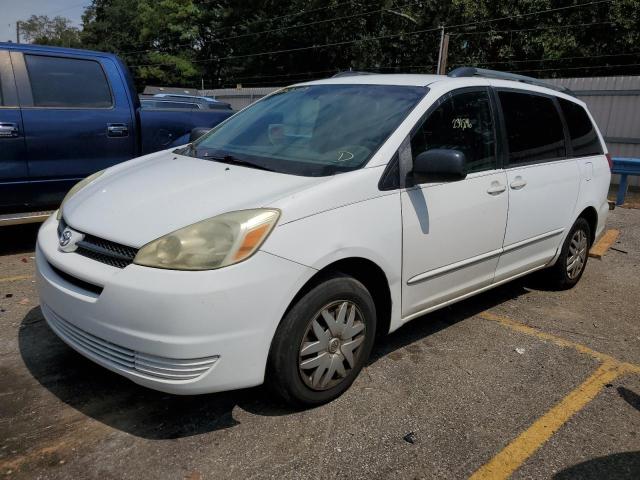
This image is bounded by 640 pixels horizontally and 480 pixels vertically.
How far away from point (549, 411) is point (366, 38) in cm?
3189

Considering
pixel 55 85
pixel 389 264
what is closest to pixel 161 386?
pixel 389 264

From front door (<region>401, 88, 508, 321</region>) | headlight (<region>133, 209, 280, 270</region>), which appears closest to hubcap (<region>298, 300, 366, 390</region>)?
front door (<region>401, 88, 508, 321</region>)

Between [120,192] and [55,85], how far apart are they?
2942mm

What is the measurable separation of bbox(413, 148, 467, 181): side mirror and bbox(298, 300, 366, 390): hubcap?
0.85 metres

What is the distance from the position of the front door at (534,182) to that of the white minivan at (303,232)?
2cm

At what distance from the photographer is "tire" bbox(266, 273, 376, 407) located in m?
2.62

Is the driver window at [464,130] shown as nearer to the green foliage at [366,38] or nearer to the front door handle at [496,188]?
the front door handle at [496,188]

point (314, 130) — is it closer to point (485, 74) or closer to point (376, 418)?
point (485, 74)

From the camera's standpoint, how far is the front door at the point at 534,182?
393 cm

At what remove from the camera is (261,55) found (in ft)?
135

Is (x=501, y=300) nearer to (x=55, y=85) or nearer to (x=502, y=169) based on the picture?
(x=502, y=169)

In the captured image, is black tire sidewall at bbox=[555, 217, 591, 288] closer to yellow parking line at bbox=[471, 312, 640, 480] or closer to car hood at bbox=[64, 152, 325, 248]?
yellow parking line at bbox=[471, 312, 640, 480]

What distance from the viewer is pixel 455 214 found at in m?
3.38

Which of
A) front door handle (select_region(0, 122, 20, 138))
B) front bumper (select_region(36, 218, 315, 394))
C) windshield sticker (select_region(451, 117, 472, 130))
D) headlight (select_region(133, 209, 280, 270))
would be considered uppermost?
windshield sticker (select_region(451, 117, 472, 130))
